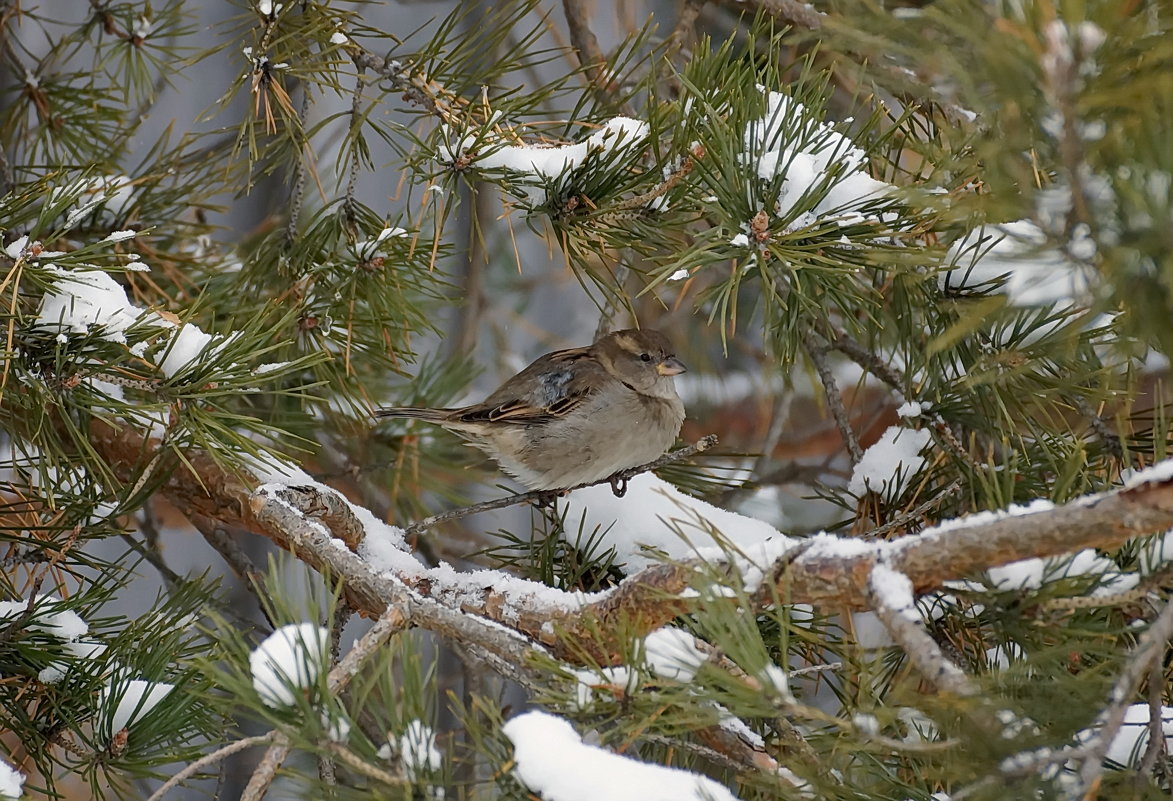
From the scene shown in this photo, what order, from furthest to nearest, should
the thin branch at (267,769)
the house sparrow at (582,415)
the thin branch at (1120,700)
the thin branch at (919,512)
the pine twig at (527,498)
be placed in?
1. the house sparrow at (582,415)
2. the pine twig at (527,498)
3. the thin branch at (919,512)
4. the thin branch at (267,769)
5. the thin branch at (1120,700)

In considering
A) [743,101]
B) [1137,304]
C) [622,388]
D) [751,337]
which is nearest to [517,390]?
[622,388]

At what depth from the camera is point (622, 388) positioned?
218 cm

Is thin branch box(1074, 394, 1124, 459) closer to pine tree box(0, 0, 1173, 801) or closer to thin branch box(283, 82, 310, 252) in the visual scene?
pine tree box(0, 0, 1173, 801)

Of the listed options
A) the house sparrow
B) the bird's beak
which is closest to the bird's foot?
the house sparrow

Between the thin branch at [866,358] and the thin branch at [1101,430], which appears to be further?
the thin branch at [866,358]

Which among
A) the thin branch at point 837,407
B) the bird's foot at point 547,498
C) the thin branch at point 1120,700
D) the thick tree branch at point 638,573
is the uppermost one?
the thin branch at point 837,407

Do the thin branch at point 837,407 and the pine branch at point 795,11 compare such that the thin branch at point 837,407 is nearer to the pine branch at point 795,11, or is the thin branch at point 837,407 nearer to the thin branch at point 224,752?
the pine branch at point 795,11

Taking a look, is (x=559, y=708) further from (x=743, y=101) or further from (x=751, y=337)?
(x=751, y=337)

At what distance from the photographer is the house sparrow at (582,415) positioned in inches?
81.7

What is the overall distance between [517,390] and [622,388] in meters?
0.22

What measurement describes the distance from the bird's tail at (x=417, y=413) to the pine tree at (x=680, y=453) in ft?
0.24

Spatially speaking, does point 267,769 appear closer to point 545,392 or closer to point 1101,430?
point 1101,430

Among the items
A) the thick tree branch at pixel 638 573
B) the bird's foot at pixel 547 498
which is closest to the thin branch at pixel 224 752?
the thick tree branch at pixel 638 573

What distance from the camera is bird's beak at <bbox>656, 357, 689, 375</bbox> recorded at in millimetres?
2215
